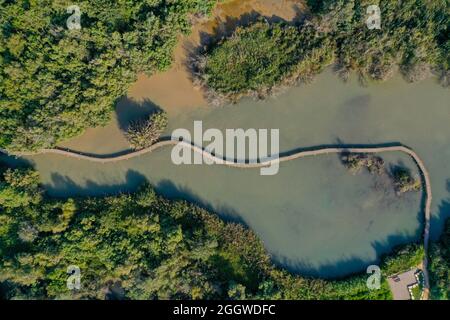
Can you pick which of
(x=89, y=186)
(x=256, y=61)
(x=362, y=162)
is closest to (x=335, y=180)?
(x=362, y=162)

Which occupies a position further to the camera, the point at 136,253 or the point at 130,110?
the point at 130,110

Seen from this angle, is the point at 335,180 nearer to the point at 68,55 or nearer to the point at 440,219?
the point at 440,219

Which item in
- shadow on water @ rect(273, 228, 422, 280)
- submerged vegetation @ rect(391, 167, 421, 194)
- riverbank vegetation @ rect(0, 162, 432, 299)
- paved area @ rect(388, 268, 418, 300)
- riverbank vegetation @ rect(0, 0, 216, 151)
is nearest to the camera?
riverbank vegetation @ rect(0, 0, 216, 151)

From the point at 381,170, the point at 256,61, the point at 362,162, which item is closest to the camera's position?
the point at 256,61

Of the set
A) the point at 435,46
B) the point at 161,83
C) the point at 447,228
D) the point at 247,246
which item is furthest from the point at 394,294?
the point at 161,83

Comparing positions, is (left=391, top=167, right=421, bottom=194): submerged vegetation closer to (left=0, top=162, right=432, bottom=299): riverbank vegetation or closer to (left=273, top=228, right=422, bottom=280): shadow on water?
(left=273, top=228, right=422, bottom=280): shadow on water

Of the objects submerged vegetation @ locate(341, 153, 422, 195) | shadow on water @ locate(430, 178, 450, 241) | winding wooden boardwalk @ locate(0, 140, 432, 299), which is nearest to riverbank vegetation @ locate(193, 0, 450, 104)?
winding wooden boardwalk @ locate(0, 140, 432, 299)
